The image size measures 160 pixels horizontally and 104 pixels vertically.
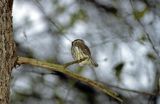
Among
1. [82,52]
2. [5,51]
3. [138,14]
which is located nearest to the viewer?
[5,51]

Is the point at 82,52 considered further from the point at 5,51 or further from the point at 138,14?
the point at 138,14

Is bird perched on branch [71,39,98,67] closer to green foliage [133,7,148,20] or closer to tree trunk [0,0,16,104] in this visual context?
tree trunk [0,0,16,104]

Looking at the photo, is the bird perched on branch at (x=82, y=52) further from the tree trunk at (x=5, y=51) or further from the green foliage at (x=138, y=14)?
the green foliage at (x=138, y=14)

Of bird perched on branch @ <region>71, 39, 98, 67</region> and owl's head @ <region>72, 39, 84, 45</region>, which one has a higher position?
owl's head @ <region>72, 39, 84, 45</region>

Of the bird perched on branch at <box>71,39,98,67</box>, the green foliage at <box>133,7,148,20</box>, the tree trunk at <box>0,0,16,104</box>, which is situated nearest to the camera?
the tree trunk at <box>0,0,16,104</box>

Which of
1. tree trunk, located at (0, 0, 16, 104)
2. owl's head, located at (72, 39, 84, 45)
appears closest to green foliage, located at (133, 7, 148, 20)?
owl's head, located at (72, 39, 84, 45)

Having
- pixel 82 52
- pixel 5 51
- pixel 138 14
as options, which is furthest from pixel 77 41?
pixel 138 14

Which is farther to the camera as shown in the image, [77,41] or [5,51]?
[77,41]

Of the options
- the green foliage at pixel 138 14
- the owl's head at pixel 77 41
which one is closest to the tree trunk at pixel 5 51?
the owl's head at pixel 77 41

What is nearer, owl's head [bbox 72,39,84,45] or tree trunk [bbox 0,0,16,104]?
tree trunk [bbox 0,0,16,104]

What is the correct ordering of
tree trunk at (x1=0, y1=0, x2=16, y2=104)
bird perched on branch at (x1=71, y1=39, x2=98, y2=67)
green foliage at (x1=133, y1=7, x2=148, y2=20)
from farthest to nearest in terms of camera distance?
green foliage at (x1=133, y1=7, x2=148, y2=20), bird perched on branch at (x1=71, y1=39, x2=98, y2=67), tree trunk at (x1=0, y1=0, x2=16, y2=104)
